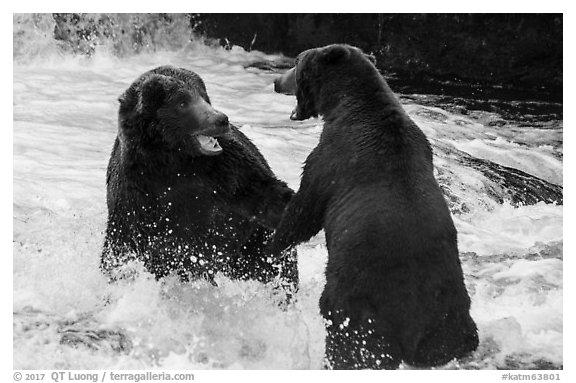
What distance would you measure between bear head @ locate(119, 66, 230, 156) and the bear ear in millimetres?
743

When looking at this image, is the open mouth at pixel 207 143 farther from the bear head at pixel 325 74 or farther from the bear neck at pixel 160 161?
the bear head at pixel 325 74

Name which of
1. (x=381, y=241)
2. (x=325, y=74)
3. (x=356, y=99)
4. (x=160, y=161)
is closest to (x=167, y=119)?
(x=160, y=161)

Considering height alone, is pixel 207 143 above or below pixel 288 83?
below

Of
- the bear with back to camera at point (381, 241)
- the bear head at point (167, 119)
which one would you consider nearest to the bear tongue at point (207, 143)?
the bear head at point (167, 119)

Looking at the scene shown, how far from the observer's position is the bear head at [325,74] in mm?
5258

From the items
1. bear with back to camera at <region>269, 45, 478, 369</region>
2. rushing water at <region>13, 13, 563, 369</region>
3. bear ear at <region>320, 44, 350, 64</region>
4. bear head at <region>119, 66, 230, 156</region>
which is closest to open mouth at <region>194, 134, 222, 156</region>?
bear head at <region>119, 66, 230, 156</region>

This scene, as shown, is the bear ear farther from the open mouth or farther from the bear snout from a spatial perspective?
the open mouth

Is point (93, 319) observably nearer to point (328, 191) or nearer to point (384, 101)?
point (328, 191)

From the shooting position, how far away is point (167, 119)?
17.4ft

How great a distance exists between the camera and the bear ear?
526 cm

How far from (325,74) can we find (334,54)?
15 cm

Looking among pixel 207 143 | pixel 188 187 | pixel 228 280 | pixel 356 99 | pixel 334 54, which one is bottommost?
pixel 228 280

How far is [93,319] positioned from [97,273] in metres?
0.57

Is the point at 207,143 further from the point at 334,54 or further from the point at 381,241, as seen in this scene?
the point at 381,241
